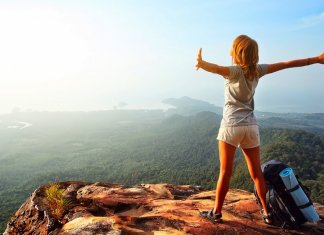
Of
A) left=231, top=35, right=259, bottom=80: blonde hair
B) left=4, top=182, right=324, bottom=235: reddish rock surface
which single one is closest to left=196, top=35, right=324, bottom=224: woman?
left=231, top=35, right=259, bottom=80: blonde hair

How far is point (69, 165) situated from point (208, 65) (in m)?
193

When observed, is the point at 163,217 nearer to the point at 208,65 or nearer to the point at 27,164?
the point at 208,65

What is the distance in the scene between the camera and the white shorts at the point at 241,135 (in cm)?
489

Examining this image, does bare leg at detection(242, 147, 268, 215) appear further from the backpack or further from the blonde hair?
the blonde hair

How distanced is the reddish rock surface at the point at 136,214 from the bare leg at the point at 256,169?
65cm

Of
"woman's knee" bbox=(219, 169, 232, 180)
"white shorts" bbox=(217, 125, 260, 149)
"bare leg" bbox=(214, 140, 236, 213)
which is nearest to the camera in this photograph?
"white shorts" bbox=(217, 125, 260, 149)

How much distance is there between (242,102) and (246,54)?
74cm

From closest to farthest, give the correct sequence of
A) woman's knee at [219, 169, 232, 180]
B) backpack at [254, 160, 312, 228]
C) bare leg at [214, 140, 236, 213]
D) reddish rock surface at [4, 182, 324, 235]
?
bare leg at [214, 140, 236, 213], woman's knee at [219, 169, 232, 180], backpack at [254, 160, 312, 228], reddish rock surface at [4, 182, 324, 235]

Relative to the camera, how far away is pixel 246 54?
4602mm

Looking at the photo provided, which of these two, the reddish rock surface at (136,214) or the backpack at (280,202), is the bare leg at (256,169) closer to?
the backpack at (280,202)

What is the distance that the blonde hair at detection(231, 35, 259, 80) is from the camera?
180 inches

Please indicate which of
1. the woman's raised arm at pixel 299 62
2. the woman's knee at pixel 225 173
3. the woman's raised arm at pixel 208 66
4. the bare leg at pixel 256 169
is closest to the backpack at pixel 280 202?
the bare leg at pixel 256 169

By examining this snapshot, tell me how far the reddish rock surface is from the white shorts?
1.50 meters

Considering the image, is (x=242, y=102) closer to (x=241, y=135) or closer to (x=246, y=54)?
(x=241, y=135)
